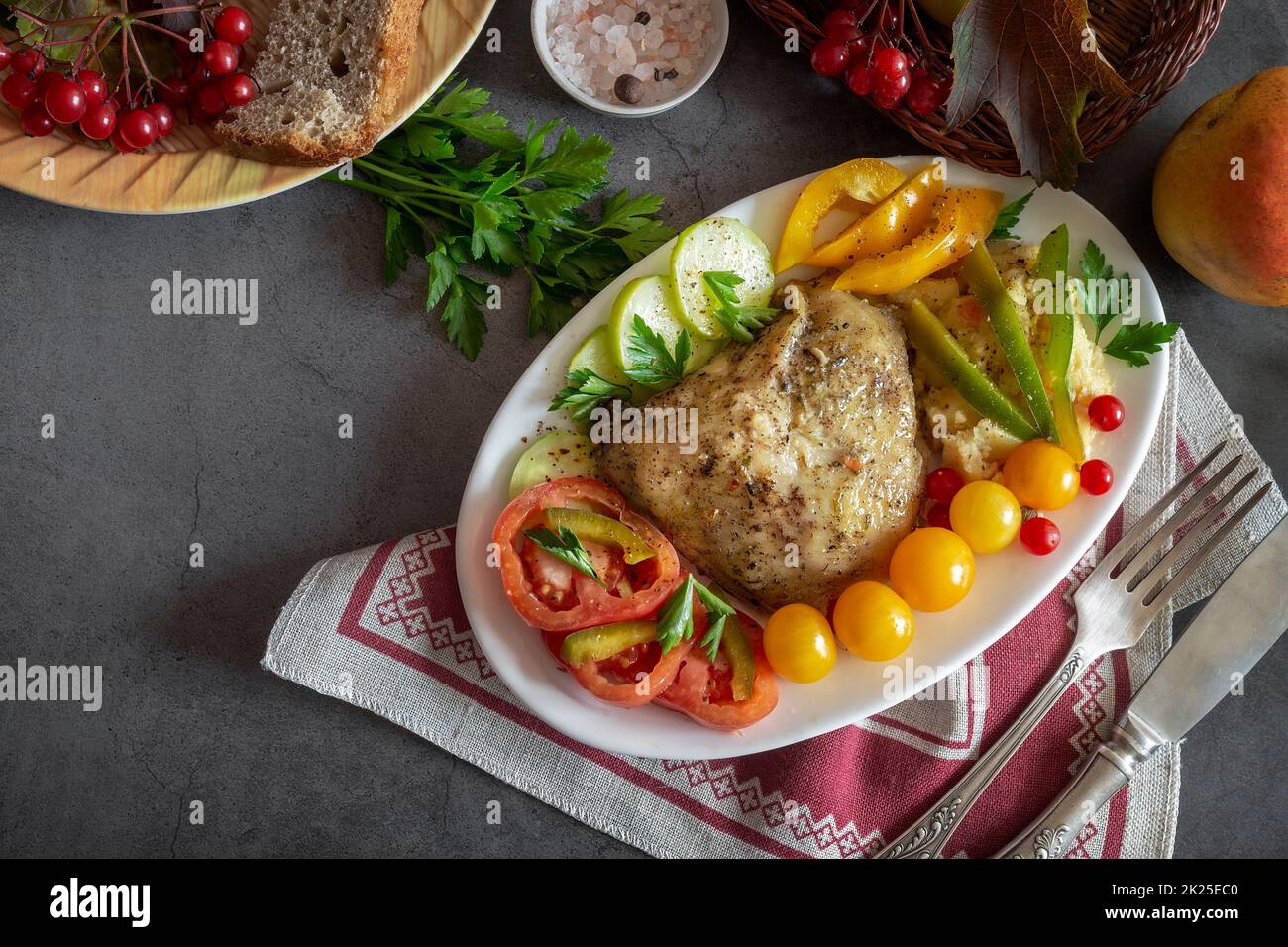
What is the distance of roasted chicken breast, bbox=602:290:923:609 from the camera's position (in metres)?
2.52

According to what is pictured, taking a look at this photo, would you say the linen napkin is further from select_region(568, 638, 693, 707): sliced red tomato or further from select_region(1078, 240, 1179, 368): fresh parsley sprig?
select_region(1078, 240, 1179, 368): fresh parsley sprig

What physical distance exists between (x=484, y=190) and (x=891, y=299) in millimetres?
1247

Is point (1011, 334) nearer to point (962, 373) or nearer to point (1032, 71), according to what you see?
point (962, 373)

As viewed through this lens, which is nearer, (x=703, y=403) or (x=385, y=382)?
(x=703, y=403)

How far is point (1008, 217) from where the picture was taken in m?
2.73

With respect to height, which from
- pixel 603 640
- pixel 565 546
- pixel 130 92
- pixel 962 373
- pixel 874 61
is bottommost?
pixel 603 640

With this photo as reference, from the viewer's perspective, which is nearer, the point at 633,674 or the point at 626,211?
the point at 633,674

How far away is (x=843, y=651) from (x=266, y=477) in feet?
6.00

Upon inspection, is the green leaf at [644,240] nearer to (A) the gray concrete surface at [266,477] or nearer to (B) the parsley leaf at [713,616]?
(A) the gray concrete surface at [266,477]

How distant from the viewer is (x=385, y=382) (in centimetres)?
297

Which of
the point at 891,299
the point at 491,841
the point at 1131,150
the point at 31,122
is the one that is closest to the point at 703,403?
the point at 891,299

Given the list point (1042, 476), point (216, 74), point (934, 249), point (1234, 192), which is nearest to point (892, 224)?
point (934, 249)

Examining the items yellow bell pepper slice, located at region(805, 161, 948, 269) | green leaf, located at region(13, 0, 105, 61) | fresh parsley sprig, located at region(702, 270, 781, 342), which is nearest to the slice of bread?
green leaf, located at region(13, 0, 105, 61)
